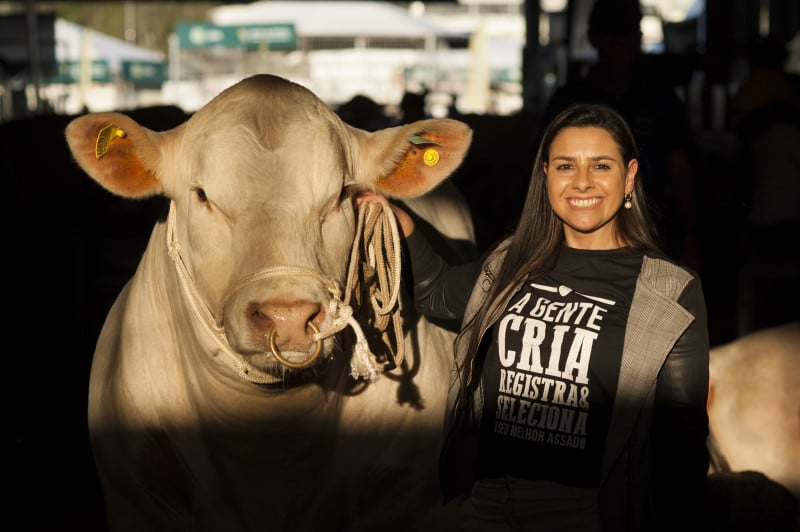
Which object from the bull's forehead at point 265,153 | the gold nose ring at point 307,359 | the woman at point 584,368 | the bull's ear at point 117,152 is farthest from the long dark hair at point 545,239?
the bull's ear at point 117,152

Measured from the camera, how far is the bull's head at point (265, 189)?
107 inches

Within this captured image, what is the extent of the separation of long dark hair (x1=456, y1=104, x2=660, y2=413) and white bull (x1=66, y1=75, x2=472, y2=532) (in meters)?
0.31

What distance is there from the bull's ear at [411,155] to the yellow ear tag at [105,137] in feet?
2.15

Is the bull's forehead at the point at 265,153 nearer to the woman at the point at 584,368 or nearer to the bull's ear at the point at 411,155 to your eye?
the bull's ear at the point at 411,155

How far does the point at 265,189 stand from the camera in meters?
2.90

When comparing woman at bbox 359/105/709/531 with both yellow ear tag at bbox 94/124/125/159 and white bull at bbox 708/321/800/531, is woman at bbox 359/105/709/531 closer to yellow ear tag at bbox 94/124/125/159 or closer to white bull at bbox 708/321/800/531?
yellow ear tag at bbox 94/124/125/159

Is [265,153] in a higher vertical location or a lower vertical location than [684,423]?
higher

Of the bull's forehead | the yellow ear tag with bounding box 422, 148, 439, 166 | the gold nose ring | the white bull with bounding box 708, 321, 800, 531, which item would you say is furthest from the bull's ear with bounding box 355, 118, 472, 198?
the white bull with bounding box 708, 321, 800, 531

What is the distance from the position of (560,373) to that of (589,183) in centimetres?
49

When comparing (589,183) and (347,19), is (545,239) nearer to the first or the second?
(589,183)

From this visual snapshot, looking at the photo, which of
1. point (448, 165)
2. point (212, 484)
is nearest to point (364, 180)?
point (448, 165)

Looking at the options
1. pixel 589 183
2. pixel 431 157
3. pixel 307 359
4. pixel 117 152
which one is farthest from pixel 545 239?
pixel 117 152

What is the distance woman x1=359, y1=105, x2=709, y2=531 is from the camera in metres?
2.63

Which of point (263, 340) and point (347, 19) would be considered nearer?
point (263, 340)
